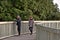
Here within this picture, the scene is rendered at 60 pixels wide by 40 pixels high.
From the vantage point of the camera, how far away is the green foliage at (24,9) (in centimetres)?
3365

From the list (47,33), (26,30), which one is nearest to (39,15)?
(26,30)

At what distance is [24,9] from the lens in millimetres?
35469

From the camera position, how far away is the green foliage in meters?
33.7

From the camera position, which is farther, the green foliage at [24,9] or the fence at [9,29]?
the green foliage at [24,9]

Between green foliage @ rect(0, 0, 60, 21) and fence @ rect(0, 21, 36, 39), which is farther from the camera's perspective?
green foliage @ rect(0, 0, 60, 21)

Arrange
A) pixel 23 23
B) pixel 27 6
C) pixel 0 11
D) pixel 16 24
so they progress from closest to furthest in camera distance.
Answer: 1. pixel 16 24
2. pixel 23 23
3. pixel 0 11
4. pixel 27 6

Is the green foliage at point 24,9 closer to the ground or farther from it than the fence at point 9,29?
farther from it

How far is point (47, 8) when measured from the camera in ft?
129

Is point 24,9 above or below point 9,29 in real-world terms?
above

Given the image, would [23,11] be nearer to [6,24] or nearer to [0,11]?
[0,11]

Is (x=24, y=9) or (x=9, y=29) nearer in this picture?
(x=9, y=29)

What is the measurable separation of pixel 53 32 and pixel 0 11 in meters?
22.1

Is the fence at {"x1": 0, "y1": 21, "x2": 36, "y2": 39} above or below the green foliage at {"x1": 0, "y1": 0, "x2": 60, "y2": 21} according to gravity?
below

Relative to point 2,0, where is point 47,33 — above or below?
below
